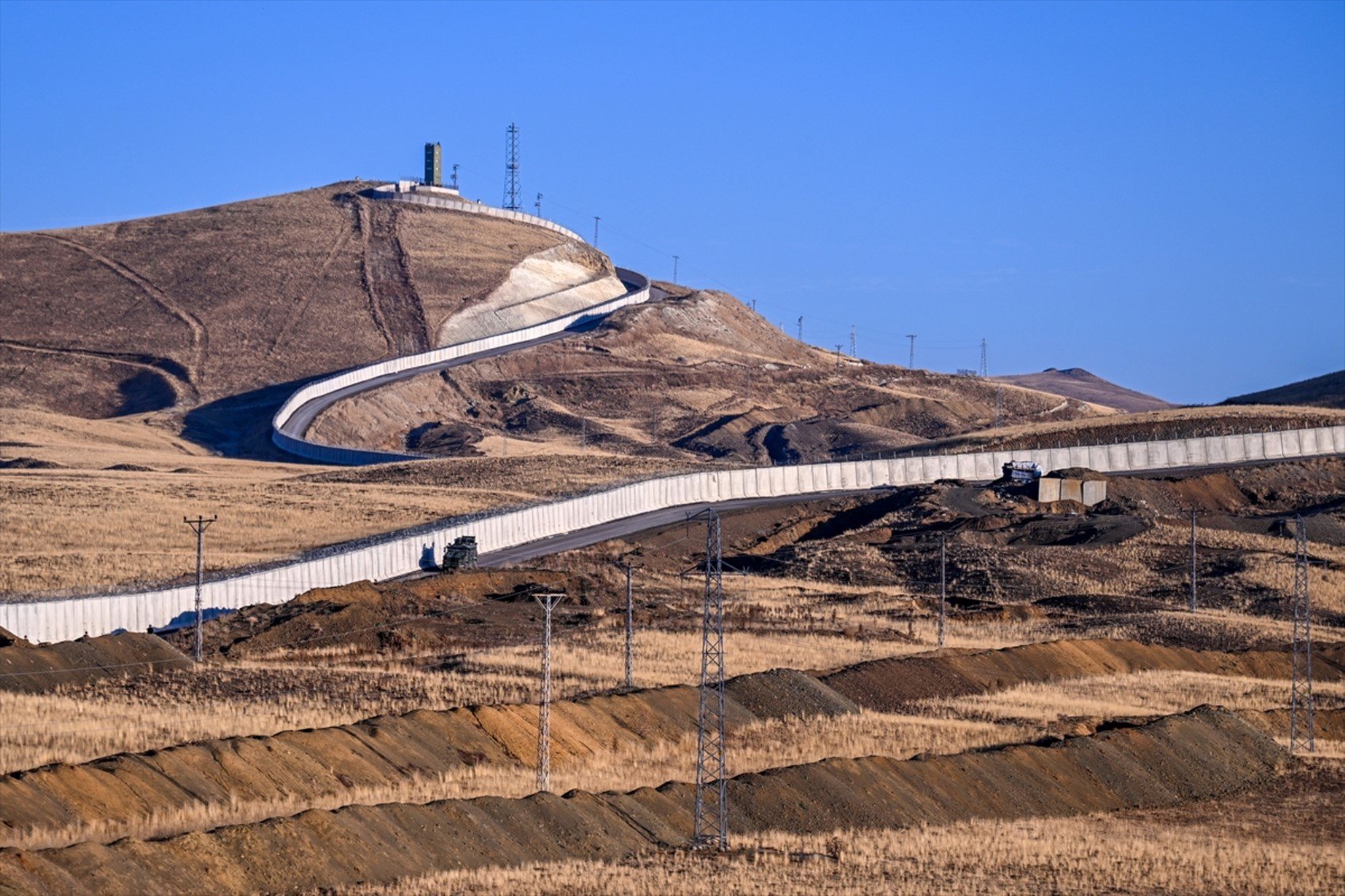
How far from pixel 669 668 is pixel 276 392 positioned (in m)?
113

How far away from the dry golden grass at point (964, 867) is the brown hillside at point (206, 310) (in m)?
134

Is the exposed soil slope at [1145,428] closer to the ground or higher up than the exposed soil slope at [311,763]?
higher up

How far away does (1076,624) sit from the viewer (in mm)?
67438

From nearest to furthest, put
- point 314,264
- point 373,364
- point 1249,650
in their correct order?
point 1249,650
point 373,364
point 314,264

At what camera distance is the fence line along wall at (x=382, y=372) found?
123 metres

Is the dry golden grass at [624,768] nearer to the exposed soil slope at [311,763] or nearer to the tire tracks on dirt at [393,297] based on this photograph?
the exposed soil slope at [311,763]

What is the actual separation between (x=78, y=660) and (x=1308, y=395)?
133461mm

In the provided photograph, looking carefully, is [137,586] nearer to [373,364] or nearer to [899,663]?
[899,663]

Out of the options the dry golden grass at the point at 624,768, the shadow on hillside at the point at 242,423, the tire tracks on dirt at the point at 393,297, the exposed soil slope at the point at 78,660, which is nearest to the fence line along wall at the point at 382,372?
the shadow on hillside at the point at 242,423

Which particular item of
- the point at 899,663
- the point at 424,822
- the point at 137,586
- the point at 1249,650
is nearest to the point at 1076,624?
the point at 1249,650

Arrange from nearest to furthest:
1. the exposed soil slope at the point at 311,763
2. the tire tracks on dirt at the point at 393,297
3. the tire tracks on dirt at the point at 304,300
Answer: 1. the exposed soil slope at the point at 311,763
2. the tire tracks on dirt at the point at 304,300
3. the tire tracks on dirt at the point at 393,297

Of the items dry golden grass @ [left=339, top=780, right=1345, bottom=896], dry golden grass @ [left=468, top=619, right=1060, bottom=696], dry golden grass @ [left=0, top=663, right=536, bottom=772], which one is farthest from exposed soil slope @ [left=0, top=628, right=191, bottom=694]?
dry golden grass @ [left=339, top=780, right=1345, bottom=896]

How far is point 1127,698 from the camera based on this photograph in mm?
50844

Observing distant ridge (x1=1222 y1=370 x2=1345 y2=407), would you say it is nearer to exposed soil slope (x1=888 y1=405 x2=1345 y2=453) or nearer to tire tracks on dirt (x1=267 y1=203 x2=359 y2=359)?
exposed soil slope (x1=888 y1=405 x2=1345 y2=453)
